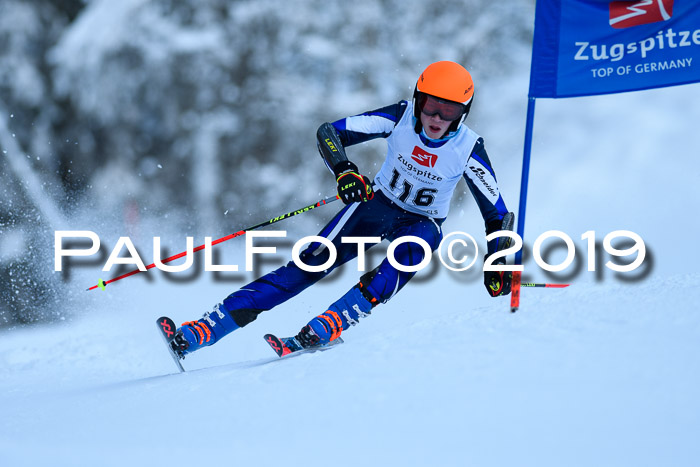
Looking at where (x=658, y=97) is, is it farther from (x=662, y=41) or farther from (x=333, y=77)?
(x=662, y=41)

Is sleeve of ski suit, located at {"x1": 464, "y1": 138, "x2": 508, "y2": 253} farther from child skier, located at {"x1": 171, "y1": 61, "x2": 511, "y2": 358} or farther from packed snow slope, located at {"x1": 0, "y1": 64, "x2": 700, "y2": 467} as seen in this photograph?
packed snow slope, located at {"x1": 0, "y1": 64, "x2": 700, "y2": 467}

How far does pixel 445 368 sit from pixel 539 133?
8273 millimetres

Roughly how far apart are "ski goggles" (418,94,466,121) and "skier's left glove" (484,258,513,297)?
0.88m

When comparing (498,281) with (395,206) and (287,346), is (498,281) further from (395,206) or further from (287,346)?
(287,346)

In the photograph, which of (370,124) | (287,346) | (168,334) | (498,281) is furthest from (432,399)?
(168,334)

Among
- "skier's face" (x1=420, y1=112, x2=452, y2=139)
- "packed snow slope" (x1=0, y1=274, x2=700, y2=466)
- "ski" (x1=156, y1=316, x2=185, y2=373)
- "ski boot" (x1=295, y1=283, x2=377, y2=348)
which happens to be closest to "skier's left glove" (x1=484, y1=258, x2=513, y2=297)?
"packed snow slope" (x1=0, y1=274, x2=700, y2=466)

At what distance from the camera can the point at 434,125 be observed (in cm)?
354

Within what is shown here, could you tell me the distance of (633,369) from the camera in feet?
8.26

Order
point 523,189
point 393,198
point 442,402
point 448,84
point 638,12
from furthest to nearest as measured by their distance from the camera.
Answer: point 393,198 → point 523,189 → point 638,12 → point 448,84 → point 442,402

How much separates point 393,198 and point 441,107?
69cm

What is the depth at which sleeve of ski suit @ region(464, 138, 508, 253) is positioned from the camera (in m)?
3.74

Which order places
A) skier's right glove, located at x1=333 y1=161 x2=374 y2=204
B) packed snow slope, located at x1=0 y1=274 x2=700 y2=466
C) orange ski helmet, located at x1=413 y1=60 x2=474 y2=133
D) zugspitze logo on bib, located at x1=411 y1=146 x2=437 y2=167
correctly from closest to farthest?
packed snow slope, located at x1=0 y1=274 x2=700 y2=466 → orange ski helmet, located at x1=413 y1=60 x2=474 y2=133 → skier's right glove, located at x1=333 y1=161 x2=374 y2=204 → zugspitze logo on bib, located at x1=411 y1=146 x2=437 y2=167

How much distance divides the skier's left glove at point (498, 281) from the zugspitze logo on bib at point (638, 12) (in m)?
1.46

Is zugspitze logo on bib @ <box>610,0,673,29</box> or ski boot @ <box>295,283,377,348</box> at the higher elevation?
zugspitze logo on bib @ <box>610,0,673,29</box>
